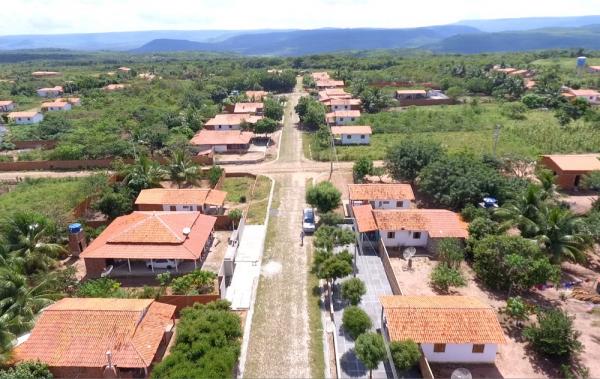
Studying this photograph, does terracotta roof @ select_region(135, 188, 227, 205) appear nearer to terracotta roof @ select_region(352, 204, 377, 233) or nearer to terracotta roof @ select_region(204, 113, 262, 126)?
terracotta roof @ select_region(352, 204, 377, 233)

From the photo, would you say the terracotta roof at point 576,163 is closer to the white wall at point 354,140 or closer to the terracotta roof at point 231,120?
the white wall at point 354,140

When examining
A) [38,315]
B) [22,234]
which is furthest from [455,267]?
[22,234]

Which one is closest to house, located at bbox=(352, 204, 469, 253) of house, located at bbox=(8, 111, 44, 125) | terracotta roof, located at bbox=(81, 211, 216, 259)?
terracotta roof, located at bbox=(81, 211, 216, 259)

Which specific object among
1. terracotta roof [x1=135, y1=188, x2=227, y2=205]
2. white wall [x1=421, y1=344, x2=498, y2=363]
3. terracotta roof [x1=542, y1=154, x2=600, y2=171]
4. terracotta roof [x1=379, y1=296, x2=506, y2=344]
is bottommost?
white wall [x1=421, y1=344, x2=498, y2=363]

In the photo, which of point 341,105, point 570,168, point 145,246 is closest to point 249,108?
point 341,105

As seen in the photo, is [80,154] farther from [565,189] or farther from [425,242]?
[565,189]
